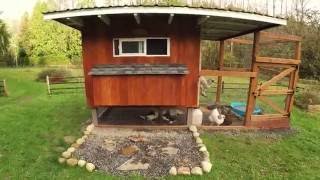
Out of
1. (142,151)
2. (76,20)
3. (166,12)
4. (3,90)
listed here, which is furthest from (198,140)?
(3,90)

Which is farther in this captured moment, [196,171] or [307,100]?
[307,100]

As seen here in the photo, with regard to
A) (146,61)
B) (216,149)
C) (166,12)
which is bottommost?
(216,149)

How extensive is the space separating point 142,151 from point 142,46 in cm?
364

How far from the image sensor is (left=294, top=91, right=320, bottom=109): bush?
1497 centimetres

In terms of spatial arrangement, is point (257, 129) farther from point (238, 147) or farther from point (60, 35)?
point (60, 35)

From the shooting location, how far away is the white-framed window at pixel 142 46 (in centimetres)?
1001

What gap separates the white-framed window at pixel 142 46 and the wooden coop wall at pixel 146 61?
0.47 ft

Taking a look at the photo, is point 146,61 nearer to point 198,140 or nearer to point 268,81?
point 198,140

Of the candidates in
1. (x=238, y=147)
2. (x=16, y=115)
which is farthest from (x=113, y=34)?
(x=16, y=115)

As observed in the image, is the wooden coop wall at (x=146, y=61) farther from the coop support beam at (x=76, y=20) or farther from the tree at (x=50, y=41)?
the tree at (x=50, y=41)

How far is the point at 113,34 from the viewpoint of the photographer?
9.99 meters

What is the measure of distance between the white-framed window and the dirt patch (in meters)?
2.62

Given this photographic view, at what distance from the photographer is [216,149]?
28.0ft

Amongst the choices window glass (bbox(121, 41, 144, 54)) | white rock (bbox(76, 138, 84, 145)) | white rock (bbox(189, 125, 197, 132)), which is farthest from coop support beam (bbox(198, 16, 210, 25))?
white rock (bbox(76, 138, 84, 145))
